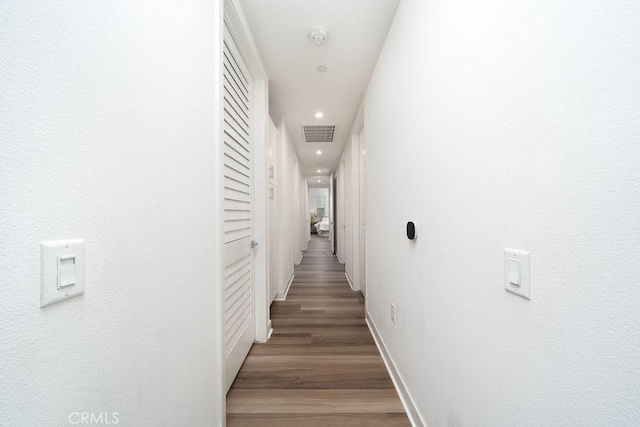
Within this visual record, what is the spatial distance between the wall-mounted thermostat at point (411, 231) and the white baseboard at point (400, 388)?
90 centimetres

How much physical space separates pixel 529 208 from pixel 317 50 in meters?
1.95

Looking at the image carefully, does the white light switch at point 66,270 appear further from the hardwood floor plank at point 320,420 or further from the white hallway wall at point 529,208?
the hardwood floor plank at point 320,420

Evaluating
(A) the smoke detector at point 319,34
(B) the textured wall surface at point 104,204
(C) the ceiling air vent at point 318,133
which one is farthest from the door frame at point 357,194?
(B) the textured wall surface at point 104,204

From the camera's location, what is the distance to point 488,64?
0.77 m

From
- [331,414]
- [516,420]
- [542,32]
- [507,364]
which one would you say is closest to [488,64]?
[542,32]

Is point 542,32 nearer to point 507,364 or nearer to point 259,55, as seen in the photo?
point 507,364

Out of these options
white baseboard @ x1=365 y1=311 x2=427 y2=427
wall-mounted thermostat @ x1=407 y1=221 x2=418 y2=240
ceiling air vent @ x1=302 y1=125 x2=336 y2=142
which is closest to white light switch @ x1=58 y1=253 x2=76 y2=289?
wall-mounted thermostat @ x1=407 y1=221 x2=418 y2=240

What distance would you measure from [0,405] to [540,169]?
111 centimetres

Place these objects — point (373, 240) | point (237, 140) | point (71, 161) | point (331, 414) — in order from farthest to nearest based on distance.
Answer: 1. point (373, 240)
2. point (237, 140)
3. point (331, 414)
4. point (71, 161)

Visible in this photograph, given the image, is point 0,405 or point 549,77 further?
point 549,77

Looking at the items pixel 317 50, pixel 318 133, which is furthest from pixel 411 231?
pixel 318 133

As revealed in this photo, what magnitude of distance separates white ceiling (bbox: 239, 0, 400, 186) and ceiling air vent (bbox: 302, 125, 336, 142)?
0.41 metres

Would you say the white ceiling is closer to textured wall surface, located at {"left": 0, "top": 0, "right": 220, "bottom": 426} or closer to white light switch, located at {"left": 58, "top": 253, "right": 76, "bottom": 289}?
textured wall surface, located at {"left": 0, "top": 0, "right": 220, "bottom": 426}

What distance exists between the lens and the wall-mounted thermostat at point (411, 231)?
1.34 metres
